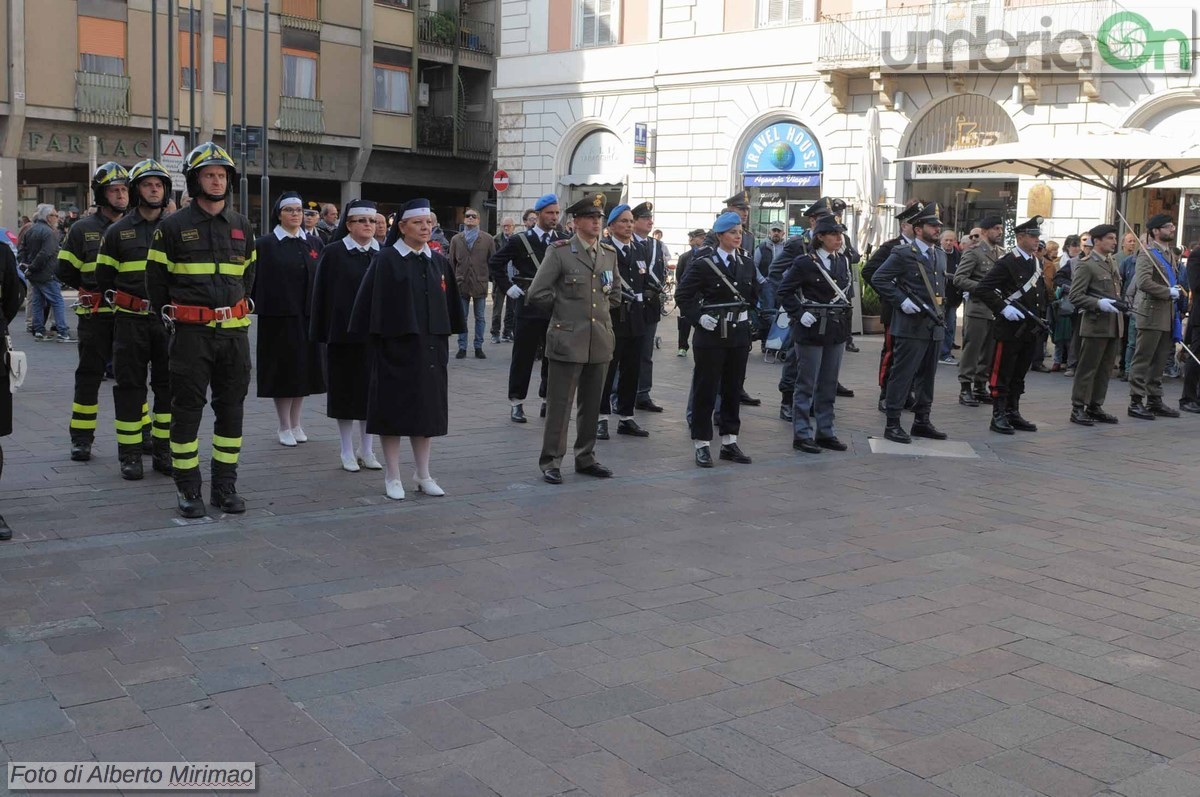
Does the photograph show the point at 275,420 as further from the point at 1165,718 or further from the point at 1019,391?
the point at 1165,718

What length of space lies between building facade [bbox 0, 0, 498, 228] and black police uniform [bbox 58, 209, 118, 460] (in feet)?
69.2

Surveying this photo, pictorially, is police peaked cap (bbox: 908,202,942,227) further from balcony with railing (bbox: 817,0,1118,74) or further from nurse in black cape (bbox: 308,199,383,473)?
balcony with railing (bbox: 817,0,1118,74)

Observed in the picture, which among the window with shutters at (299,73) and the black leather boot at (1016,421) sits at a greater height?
the window with shutters at (299,73)

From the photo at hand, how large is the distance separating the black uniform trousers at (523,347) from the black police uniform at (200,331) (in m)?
3.79

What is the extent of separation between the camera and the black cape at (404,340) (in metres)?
7.53

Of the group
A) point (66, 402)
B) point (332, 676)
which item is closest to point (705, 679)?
point (332, 676)

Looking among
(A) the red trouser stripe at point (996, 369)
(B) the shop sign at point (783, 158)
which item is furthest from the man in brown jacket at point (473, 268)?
(B) the shop sign at point (783, 158)

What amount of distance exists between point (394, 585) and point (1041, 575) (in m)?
3.28

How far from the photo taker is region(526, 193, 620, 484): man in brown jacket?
848cm

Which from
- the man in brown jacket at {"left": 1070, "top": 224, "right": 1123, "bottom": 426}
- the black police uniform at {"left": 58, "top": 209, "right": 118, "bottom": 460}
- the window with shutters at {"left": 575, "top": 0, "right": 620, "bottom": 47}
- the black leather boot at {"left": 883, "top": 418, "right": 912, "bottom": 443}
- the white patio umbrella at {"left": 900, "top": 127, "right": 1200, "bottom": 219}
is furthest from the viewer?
the window with shutters at {"left": 575, "top": 0, "right": 620, "bottom": 47}

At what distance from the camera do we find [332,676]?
4.72 metres

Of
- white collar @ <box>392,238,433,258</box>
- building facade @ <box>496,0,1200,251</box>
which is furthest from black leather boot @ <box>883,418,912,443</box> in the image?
building facade @ <box>496,0,1200,251</box>

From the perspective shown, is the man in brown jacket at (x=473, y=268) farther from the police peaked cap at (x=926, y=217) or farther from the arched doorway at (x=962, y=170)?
the arched doorway at (x=962, y=170)

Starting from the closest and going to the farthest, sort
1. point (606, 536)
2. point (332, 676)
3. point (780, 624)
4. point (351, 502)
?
point (332, 676) → point (780, 624) → point (606, 536) → point (351, 502)
